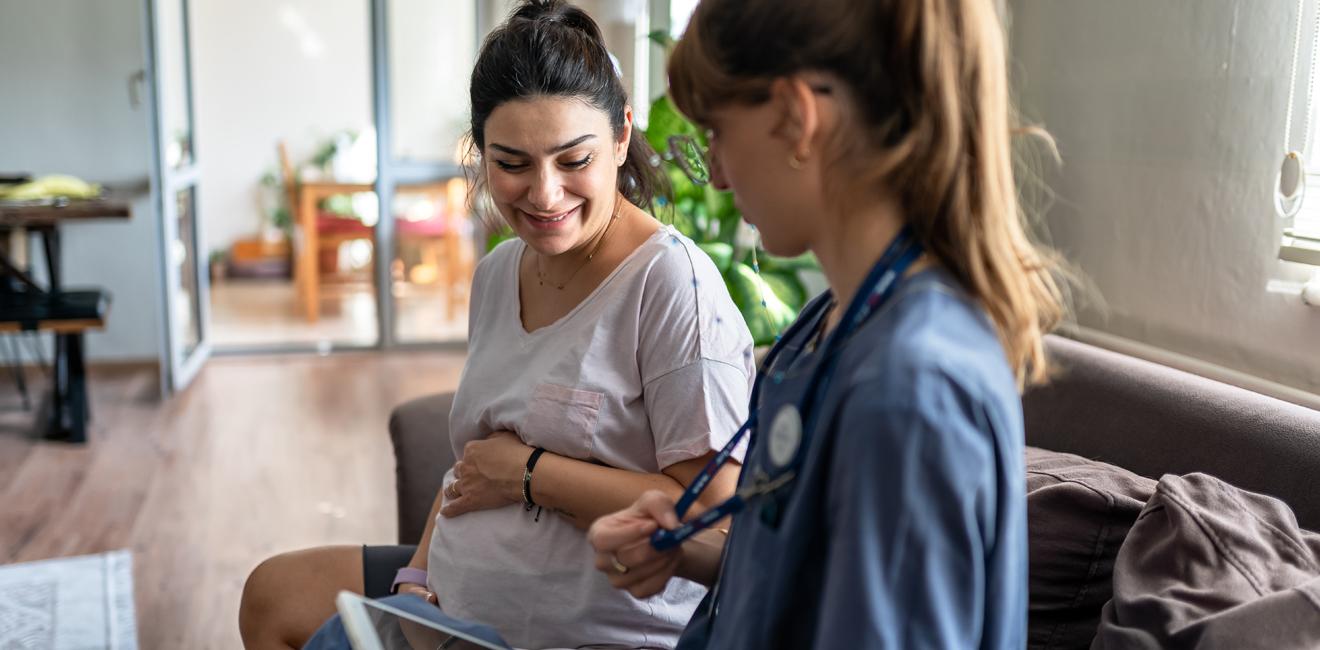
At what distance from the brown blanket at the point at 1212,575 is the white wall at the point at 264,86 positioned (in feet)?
24.6

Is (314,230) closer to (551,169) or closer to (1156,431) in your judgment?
(551,169)

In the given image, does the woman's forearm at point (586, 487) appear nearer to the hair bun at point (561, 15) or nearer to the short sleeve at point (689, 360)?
the short sleeve at point (689, 360)

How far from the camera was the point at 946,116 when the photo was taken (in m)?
0.76

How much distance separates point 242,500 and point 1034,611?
281 cm

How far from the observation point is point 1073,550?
1326 mm

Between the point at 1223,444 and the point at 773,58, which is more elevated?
the point at 773,58

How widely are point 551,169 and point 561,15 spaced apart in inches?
8.6

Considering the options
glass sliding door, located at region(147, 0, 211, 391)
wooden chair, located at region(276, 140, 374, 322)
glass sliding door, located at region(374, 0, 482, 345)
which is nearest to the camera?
glass sliding door, located at region(147, 0, 211, 391)

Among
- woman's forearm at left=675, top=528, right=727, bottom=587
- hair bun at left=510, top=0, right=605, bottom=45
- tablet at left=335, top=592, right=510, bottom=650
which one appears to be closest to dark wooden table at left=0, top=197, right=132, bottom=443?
hair bun at left=510, top=0, right=605, bottom=45

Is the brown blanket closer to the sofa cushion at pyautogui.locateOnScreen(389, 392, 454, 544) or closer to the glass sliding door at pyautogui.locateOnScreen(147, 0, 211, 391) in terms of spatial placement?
the sofa cushion at pyautogui.locateOnScreen(389, 392, 454, 544)

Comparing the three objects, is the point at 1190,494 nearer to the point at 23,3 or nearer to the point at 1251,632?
the point at 1251,632

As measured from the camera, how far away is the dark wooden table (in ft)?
13.4

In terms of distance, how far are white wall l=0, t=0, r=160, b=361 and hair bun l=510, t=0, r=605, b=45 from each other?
4152 millimetres

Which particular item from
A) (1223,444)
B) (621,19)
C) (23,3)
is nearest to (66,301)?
(23,3)
